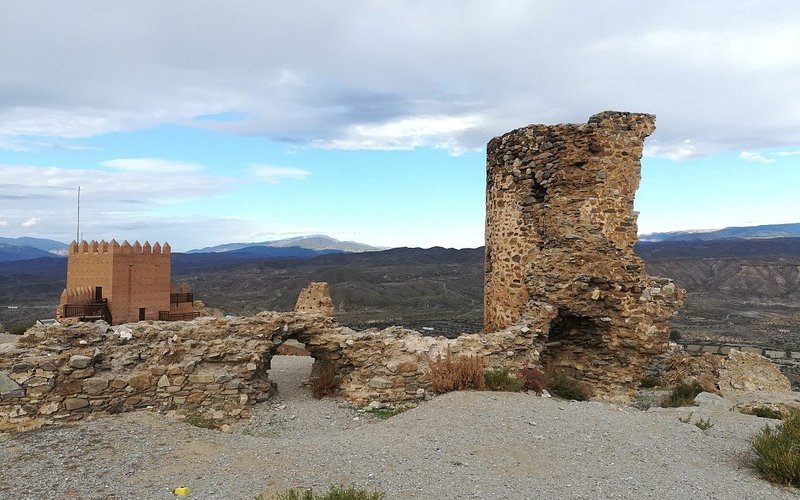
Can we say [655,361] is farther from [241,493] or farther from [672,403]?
[241,493]

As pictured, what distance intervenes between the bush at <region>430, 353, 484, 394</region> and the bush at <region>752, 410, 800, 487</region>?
3.54 metres

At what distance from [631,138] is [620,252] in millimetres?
2229

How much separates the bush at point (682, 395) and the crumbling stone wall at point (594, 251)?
729mm

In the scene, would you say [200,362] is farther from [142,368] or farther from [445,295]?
[445,295]

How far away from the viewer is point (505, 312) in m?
10.7

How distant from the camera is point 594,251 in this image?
9867 millimetres

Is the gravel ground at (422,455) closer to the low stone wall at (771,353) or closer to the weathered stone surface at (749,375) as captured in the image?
the weathered stone surface at (749,375)

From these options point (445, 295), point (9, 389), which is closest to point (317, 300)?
point (9, 389)

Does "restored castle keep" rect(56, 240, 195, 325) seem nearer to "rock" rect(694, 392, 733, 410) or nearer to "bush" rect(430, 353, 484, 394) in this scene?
"bush" rect(430, 353, 484, 394)

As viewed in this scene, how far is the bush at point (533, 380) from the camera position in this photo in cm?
871

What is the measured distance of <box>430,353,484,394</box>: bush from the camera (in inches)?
311

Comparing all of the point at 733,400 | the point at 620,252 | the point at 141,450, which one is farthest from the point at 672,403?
the point at 141,450

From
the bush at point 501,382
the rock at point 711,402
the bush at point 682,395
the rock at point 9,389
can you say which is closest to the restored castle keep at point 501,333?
the rock at point 9,389

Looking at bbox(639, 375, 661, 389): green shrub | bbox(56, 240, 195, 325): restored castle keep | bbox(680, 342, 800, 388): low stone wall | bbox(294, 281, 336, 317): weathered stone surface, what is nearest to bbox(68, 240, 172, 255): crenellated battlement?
bbox(56, 240, 195, 325): restored castle keep
